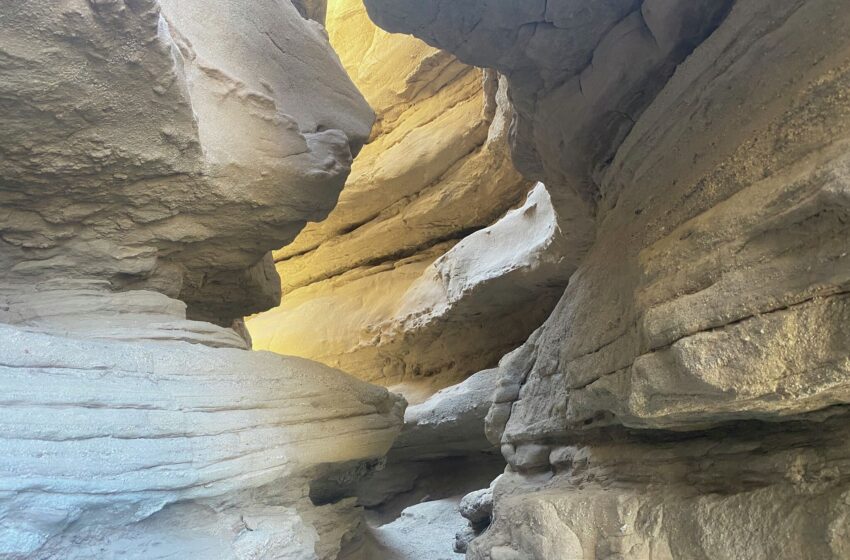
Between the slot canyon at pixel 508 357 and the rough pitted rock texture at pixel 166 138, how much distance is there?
0.05ft

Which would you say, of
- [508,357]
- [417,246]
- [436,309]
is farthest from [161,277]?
[417,246]

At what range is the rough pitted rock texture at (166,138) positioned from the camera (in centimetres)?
293

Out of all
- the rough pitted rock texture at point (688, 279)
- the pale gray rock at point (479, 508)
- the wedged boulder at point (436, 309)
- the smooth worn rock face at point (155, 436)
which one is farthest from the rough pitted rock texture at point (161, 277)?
the wedged boulder at point (436, 309)

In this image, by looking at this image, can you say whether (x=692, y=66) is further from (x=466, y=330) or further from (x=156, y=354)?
(x=466, y=330)

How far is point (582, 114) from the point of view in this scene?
3158mm

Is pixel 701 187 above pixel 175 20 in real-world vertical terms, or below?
below

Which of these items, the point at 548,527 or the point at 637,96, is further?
the point at 637,96

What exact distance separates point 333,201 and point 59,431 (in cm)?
260

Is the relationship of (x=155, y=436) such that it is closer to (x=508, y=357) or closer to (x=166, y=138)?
(x=166, y=138)

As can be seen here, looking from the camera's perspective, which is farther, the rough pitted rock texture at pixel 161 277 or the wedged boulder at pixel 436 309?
the wedged boulder at pixel 436 309

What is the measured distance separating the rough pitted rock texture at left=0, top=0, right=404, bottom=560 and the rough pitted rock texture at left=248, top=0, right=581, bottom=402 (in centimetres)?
308

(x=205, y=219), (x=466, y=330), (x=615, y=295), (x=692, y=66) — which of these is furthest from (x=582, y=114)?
(x=466, y=330)

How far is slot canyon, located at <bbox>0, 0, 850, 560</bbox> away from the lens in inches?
68.0

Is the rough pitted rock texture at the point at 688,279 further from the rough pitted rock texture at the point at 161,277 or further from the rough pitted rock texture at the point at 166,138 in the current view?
the rough pitted rock texture at the point at 166,138
